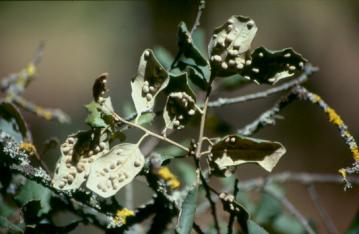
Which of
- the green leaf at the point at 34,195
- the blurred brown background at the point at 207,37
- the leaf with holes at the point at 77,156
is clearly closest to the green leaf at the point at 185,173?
the green leaf at the point at 34,195

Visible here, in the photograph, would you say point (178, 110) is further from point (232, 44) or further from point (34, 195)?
point (34, 195)

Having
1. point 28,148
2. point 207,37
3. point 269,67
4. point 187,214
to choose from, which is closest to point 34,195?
point 28,148

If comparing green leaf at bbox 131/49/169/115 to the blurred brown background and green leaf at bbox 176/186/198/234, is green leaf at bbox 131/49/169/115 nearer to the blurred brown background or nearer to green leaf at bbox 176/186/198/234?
green leaf at bbox 176/186/198/234

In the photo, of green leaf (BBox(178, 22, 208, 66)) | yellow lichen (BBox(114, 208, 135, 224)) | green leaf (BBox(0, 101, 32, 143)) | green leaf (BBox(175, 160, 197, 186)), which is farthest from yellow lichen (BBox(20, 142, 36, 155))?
green leaf (BBox(175, 160, 197, 186))

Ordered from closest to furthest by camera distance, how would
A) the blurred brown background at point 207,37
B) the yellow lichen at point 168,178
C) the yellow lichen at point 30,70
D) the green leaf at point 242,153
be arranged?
the green leaf at point 242,153 < the yellow lichen at point 168,178 < the yellow lichen at point 30,70 < the blurred brown background at point 207,37

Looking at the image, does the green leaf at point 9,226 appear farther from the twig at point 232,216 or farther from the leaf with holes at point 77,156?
the twig at point 232,216

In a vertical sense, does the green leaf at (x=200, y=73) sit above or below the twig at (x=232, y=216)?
above

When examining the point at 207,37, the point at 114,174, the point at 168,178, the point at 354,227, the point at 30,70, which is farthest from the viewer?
the point at 207,37

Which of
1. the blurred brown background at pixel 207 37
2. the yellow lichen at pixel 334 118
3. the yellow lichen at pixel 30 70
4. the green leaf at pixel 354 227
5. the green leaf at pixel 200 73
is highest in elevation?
the green leaf at pixel 200 73
